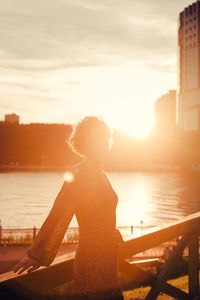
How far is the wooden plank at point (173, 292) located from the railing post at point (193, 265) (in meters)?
0.06

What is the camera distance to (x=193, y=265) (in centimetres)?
307

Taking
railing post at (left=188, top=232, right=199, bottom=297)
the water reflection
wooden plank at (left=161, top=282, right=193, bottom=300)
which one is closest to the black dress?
wooden plank at (left=161, top=282, right=193, bottom=300)

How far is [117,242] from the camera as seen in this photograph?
2.47m

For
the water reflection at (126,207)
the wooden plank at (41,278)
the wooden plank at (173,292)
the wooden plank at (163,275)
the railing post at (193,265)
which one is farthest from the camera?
the water reflection at (126,207)

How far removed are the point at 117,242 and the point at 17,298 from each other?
2.67 ft

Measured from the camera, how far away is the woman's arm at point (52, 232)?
2.07m

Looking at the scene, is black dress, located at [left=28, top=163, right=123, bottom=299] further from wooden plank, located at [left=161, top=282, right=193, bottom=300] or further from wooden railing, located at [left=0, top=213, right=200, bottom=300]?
wooden plank, located at [left=161, top=282, right=193, bottom=300]

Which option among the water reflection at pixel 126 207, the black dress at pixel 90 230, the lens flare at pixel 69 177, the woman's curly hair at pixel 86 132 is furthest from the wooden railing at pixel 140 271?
the water reflection at pixel 126 207

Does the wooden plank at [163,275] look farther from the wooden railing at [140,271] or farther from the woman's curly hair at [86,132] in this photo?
the woman's curly hair at [86,132]

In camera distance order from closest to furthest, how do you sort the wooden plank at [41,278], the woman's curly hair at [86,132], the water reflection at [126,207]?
the wooden plank at [41,278] → the woman's curly hair at [86,132] → the water reflection at [126,207]

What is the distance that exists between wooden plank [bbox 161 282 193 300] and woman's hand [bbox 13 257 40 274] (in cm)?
122

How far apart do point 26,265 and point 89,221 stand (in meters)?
0.50

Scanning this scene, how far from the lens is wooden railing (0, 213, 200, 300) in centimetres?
197

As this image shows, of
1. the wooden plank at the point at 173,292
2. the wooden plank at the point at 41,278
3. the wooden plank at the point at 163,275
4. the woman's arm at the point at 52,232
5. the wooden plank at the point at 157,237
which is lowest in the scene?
the wooden plank at the point at 173,292
